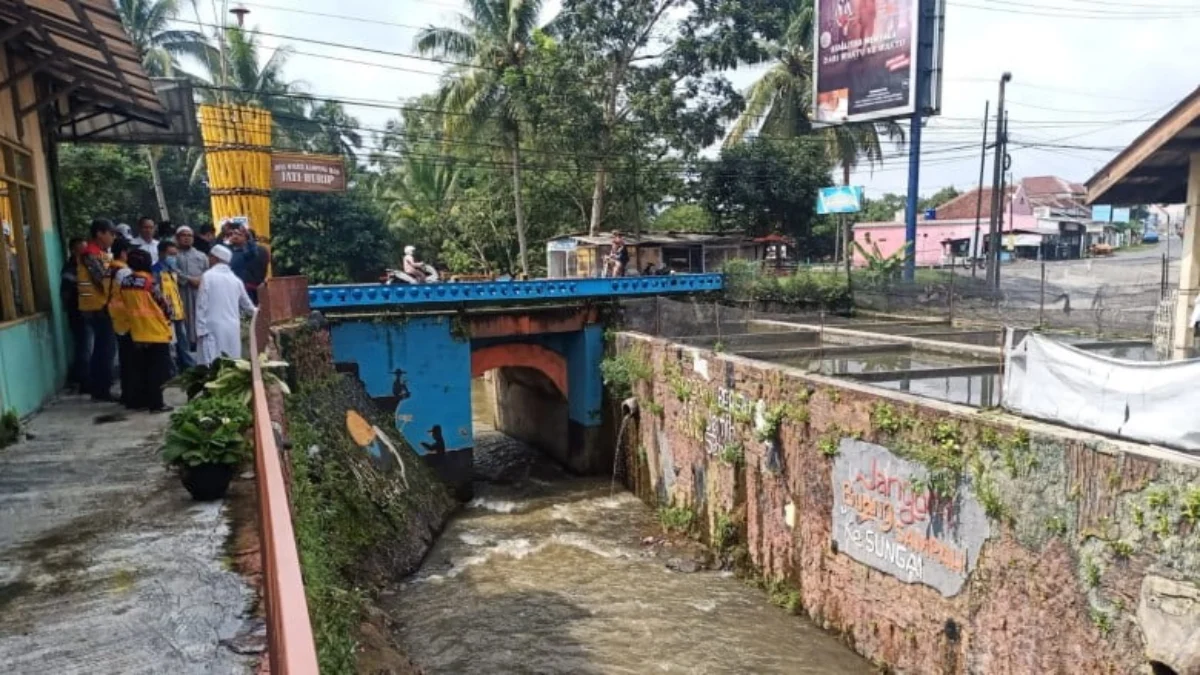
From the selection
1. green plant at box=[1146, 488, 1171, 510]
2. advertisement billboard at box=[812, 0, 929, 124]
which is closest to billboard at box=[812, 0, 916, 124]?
advertisement billboard at box=[812, 0, 929, 124]

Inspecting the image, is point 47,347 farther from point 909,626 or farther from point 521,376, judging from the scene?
point 521,376

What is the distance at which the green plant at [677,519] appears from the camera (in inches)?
577

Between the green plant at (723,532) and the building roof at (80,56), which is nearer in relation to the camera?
the building roof at (80,56)

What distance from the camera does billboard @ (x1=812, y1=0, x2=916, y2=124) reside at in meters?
23.6

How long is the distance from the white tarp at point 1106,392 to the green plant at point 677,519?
7.26 metres

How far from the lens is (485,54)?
93.3 feet

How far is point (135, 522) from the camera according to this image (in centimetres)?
511

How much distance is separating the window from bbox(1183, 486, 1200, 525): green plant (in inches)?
420

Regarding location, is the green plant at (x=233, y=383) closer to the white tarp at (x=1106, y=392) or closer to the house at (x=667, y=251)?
the white tarp at (x=1106, y=392)

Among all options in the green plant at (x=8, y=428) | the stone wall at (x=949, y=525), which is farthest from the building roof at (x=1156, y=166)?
the green plant at (x=8, y=428)

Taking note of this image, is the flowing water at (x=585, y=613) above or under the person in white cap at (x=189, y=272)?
under

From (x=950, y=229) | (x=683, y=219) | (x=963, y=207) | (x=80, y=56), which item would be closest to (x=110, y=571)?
(x=80, y=56)

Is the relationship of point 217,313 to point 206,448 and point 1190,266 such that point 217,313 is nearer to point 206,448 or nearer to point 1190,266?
point 206,448

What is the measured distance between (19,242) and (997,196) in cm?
2414
